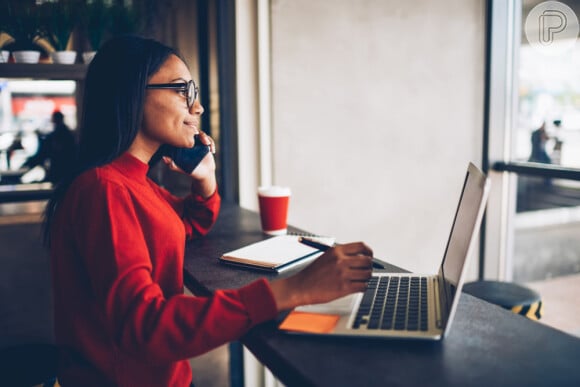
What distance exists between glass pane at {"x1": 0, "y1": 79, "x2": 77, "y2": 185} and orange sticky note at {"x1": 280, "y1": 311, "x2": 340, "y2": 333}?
191 centimetres

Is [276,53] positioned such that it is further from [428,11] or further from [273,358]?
[273,358]

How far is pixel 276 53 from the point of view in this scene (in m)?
2.23

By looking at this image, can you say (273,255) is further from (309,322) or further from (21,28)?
(21,28)

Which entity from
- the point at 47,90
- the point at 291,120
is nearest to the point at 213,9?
the point at 291,120

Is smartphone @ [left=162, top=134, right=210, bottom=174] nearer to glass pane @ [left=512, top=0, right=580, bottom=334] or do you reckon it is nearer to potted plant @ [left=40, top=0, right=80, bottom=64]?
potted plant @ [left=40, top=0, right=80, bottom=64]

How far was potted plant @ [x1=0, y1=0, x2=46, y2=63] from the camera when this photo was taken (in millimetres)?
2043

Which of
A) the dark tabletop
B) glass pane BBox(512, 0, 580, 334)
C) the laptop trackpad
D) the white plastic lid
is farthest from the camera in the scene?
glass pane BBox(512, 0, 580, 334)

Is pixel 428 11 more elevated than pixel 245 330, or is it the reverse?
pixel 428 11

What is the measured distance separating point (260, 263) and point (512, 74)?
220 cm

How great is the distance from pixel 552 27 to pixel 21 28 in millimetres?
2407

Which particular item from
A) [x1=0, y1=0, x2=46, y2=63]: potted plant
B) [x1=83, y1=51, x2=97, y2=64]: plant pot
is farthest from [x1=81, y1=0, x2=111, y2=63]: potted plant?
[x1=0, y1=0, x2=46, y2=63]: potted plant

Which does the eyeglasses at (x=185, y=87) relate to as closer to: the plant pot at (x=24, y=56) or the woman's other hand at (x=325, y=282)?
the woman's other hand at (x=325, y=282)

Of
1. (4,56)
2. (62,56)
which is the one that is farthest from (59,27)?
(4,56)

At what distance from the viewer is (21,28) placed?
2.05m
